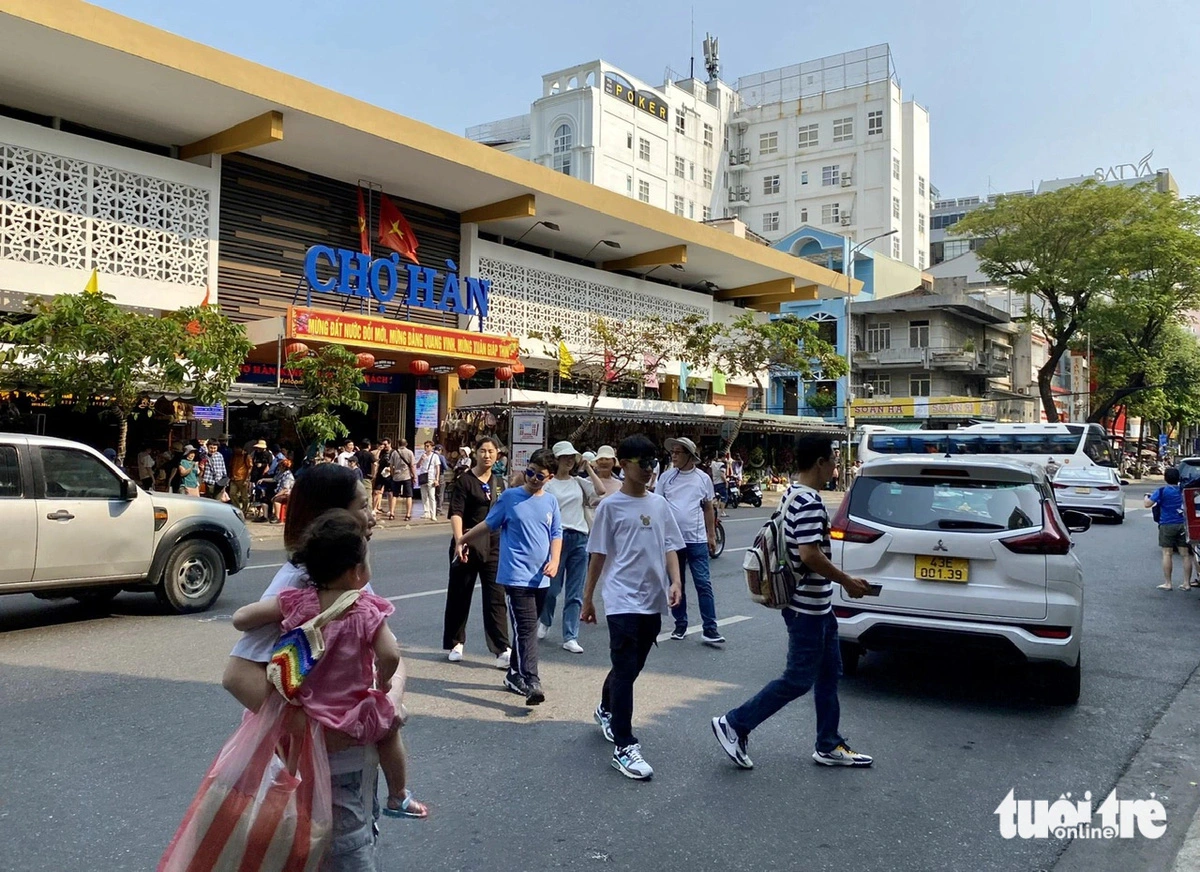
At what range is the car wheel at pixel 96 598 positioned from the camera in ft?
27.9

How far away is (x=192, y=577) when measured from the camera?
8508mm

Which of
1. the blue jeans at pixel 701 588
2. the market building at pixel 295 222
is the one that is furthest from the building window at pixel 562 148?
the blue jeans at pixel 701 588

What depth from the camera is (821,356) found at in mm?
28875

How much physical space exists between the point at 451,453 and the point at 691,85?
160 ft

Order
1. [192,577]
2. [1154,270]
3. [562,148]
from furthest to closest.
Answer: [562,148]
[1154,270]
[192,577]

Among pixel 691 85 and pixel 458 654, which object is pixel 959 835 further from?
pixel 691 85

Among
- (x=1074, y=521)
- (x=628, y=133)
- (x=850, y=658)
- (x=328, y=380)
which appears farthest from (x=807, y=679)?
(x=628, y=133)

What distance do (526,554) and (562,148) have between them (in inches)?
2103

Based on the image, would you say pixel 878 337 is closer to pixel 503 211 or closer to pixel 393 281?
pixel 503 211

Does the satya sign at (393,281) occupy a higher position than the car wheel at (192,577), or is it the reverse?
the satya sign at (393,281)

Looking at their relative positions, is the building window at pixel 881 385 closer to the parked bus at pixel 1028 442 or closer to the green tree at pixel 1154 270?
the green tree at pixel 1154 270

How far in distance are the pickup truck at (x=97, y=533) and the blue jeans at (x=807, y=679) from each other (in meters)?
5.83

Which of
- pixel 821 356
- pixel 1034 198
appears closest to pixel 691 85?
pixel 1034 198

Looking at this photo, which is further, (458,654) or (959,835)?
(458,654)
